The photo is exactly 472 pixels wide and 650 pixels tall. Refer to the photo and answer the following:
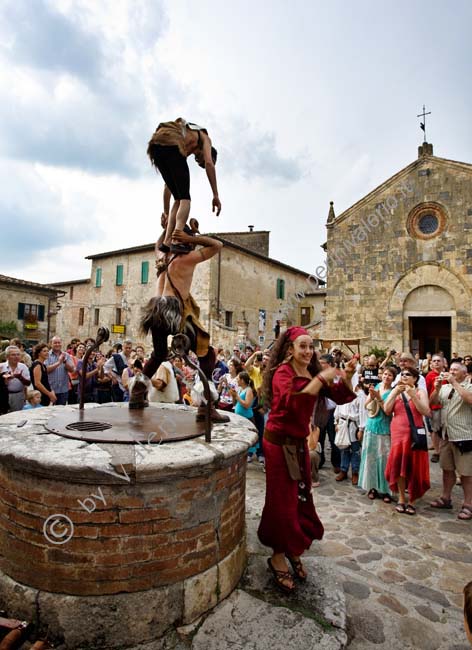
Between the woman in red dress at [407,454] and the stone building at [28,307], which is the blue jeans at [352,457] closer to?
the woman in red dress at [407,454]

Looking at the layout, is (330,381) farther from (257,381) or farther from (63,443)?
(257,381)

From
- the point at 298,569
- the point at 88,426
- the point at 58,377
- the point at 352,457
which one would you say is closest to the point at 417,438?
the point at 352,457

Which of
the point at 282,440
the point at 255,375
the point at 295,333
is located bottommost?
the point at 282,440

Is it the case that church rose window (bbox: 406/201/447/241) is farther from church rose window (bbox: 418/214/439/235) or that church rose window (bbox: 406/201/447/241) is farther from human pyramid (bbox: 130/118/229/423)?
human pyramid (bbox: 130/118/229/423)

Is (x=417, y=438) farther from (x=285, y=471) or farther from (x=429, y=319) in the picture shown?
(x=429, y=319)

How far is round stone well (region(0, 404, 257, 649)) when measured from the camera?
2555 millimetres

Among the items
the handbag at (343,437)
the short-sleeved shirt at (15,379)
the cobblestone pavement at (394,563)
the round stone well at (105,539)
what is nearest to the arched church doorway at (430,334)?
the handbag at (343,437)

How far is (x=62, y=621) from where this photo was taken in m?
2.55

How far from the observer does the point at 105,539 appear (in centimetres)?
258

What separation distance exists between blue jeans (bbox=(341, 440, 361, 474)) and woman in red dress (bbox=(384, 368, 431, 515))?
41.8 inches

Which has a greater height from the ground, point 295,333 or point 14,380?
point 295,333

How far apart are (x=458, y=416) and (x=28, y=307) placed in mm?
32579

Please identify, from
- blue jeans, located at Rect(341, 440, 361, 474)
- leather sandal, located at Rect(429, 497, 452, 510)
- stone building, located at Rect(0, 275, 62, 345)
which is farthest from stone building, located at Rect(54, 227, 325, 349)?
leather sandal, located at Rect(429, 497, 452, 510)

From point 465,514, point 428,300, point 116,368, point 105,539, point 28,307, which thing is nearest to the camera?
point 105,539
